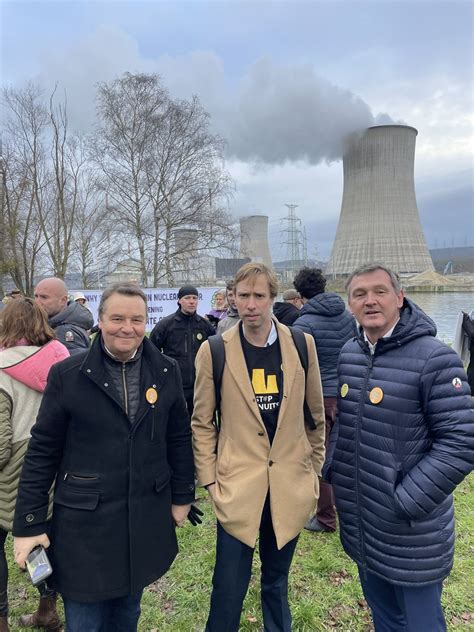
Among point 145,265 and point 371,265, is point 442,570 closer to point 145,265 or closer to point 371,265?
point 371,265

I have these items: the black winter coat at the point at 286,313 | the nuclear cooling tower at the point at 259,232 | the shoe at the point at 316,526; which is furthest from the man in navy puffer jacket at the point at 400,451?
the nuclear cooling tower at the point at 259,232

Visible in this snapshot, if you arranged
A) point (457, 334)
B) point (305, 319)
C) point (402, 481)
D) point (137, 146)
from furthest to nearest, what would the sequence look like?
point (137, 146) → point (457, 334) → point (305, 319) → point (402, 481)

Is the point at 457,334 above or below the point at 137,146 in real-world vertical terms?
below

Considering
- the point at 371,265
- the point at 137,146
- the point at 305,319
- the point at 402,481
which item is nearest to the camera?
the point at 402,481

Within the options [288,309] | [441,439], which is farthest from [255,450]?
[288,309]

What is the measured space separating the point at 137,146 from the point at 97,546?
46.0 ft

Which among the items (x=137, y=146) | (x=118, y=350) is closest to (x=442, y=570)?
(x=118, y=350)

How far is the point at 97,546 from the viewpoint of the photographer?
1.42m

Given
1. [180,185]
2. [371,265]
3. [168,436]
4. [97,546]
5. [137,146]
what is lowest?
[97,546]

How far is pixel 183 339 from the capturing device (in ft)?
13.1

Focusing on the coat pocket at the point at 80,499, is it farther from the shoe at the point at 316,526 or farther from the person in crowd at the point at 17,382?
the shoe at the point at 316,526

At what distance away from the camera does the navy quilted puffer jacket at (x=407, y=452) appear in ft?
4.40

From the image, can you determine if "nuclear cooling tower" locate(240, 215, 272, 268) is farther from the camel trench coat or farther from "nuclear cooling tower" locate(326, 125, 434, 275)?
the camel trench coat

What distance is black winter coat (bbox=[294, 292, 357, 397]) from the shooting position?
9.40 ft
